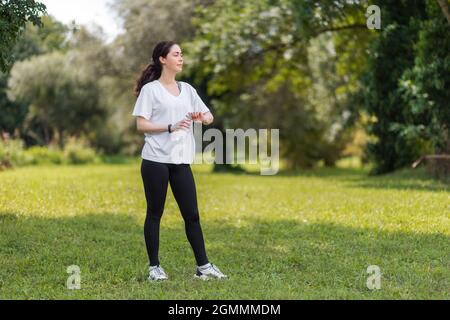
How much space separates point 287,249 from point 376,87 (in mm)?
11953

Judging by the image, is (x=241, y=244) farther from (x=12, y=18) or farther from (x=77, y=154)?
(x=77, y=154)

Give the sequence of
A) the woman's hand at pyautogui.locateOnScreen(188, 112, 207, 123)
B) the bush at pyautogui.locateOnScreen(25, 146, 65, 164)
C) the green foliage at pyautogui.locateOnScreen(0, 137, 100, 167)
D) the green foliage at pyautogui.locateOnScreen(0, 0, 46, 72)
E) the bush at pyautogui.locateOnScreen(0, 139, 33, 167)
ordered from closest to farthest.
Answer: the woman's hand at pyautogui.locateOnScreen(188, 112, 207, 123) < the green foliage at pyautogui.locateOnScreen(0, 0, 46, 72) < the bush at pyautogui.locateOnScreen(0, 139, 33, 167) < the green foliage at pyautogui.locateOnScreen(0, 137, 100, 167) < the bush at pyautogui.locateOnScreen(25, 146, 65, 164)

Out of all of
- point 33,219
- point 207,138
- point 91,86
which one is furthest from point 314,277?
point 91,86

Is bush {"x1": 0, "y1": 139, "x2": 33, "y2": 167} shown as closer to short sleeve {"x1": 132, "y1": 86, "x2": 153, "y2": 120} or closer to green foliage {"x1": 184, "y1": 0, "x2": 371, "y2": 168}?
green foliage {"x1": 184, "y1": 0, "x2": 371, "y2": 168}

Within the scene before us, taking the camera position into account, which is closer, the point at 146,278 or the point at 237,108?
the point at 146,278

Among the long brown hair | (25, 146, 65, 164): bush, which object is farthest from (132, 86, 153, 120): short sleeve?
(25, 146, 65, 164): bush

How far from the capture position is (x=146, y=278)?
24.1ft

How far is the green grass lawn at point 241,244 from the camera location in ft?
22.6

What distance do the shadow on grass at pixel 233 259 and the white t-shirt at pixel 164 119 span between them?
1261 mm

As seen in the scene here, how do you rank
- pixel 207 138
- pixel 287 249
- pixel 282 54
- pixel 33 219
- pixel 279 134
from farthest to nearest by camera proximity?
pixel 279 134, pixel 207 138, pixel 282 54, pixel 33 219, pixel 287 249

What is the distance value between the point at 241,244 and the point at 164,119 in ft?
10.5

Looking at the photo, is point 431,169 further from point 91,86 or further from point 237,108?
point 91,86

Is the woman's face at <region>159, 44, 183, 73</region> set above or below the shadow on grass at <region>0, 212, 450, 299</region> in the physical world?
above

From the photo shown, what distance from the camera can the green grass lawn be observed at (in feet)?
22.6
